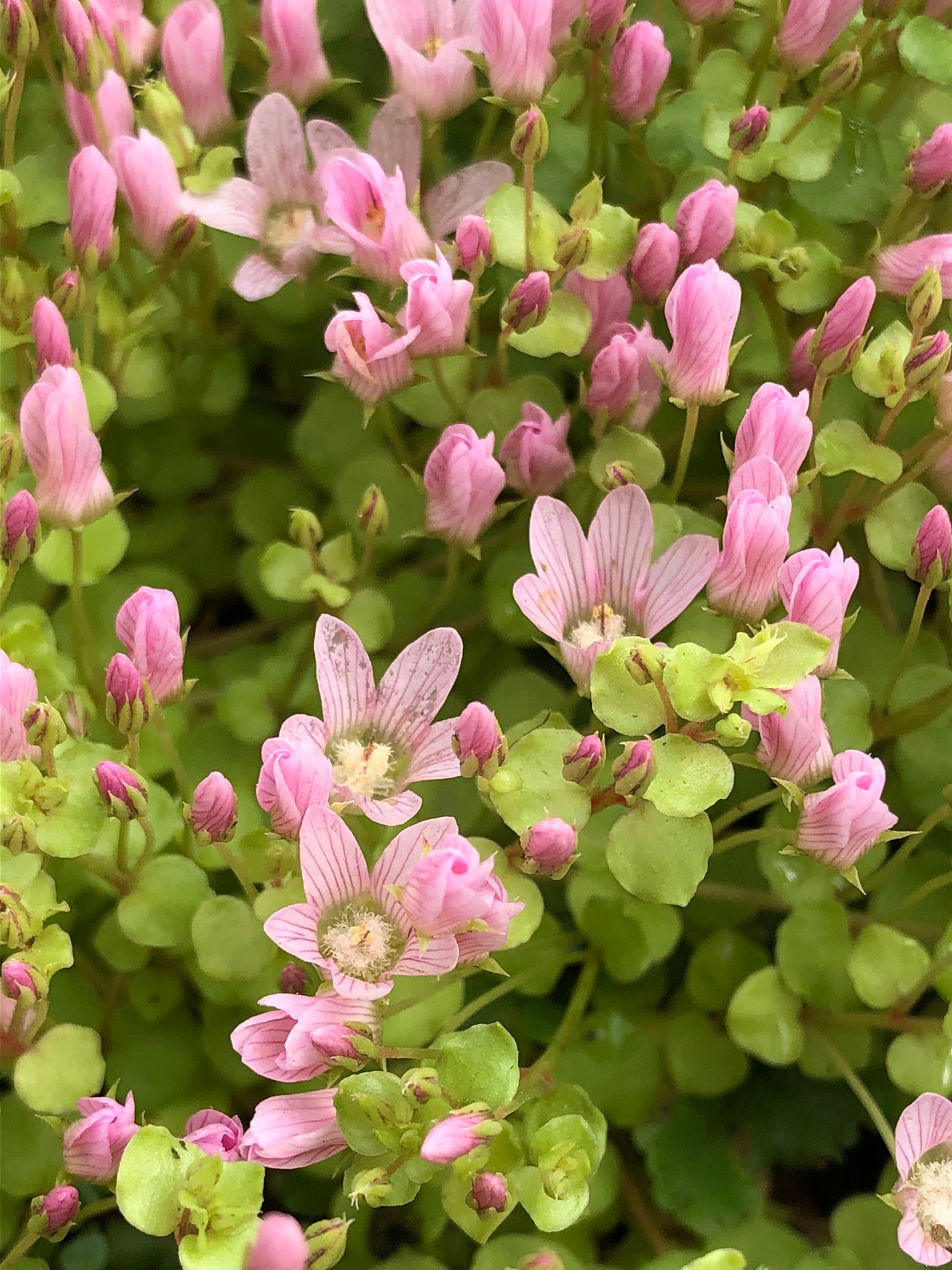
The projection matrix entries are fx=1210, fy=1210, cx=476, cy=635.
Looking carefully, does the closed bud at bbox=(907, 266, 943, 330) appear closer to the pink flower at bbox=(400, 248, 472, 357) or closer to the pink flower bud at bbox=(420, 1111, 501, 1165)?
the pink flower at bbox=(400, 248, 472, 357)

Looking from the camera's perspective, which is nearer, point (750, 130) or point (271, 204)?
point (750, 130)

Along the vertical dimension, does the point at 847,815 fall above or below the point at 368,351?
below

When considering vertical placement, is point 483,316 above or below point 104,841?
above

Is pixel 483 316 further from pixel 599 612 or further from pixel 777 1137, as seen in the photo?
pixel 777 1137

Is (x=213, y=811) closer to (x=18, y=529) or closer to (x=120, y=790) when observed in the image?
(x=120, y=790)

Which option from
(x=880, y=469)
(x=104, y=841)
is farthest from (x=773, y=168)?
(x=104, y=841)

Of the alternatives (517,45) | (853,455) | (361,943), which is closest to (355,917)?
(361,943)
